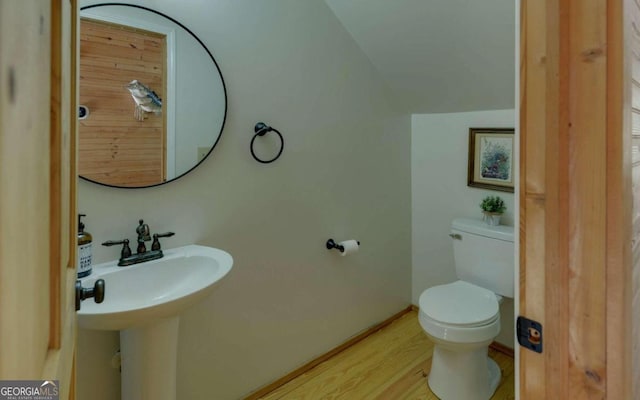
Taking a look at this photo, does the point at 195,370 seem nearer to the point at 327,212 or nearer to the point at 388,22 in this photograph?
the point at 327,212

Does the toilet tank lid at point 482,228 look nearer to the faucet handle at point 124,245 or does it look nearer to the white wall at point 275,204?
the white wall at point 275,204

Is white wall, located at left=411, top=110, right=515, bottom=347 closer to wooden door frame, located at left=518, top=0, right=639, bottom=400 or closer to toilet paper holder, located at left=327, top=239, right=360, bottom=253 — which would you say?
toilet paper holder, located at left=327, top=239, right=360, bottom=253

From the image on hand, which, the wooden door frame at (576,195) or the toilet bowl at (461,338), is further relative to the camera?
the toilet bowl at (461,338)

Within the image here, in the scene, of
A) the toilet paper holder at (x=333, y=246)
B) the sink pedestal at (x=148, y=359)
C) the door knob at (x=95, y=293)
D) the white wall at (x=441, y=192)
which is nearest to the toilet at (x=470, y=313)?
the white wall at (x=441, y=192)

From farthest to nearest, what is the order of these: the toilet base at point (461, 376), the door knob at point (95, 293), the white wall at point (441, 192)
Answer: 1. the white wall at point (441, 192)
2. the toilet base at point (461, 376)
3. the door knob at point (95, 293)

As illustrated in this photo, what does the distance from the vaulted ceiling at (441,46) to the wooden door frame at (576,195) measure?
1.31 metres

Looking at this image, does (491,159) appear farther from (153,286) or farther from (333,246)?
(153,286)

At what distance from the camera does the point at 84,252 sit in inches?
50.5

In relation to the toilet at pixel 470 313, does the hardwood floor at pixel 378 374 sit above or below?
below

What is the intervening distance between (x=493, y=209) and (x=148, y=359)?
1.99m

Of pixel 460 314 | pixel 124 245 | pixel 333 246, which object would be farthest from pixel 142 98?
pixel 460 314

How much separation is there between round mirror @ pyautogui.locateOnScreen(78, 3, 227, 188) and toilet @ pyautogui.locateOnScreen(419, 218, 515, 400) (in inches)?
55.8

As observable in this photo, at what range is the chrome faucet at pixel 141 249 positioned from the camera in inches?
55.9

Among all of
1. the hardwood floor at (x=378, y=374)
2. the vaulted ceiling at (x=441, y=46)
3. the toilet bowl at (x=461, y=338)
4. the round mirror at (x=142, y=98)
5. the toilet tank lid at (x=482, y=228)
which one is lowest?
the hardwood floor at (x=378, y=374)
